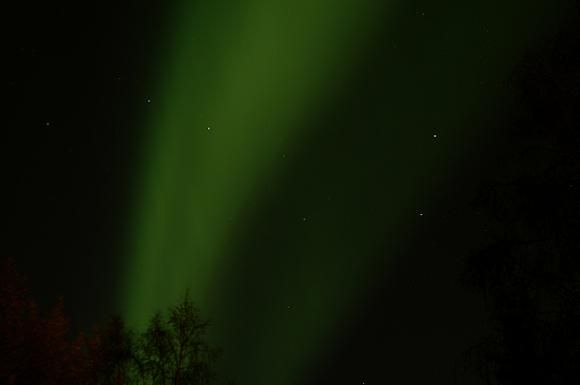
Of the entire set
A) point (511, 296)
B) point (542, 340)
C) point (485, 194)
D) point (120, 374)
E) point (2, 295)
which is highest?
point (2, 295)

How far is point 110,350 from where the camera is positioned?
1337 cm

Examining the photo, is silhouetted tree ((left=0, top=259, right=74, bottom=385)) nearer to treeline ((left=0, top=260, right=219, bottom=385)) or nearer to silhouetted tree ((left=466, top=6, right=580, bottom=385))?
treeline ((left=0, top=260, right=219, bottom=385))

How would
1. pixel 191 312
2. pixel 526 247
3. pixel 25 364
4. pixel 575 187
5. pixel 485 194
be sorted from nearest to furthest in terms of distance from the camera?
pixel 575 187 < pixel 526 247 < pixel 485 194 < pixel 25 364 < pixel 191 312

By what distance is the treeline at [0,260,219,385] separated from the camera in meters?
12.9

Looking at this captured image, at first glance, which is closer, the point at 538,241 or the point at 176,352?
the point at 538,241

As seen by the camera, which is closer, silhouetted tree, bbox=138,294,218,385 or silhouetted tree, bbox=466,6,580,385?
silhouetted tree, bbox=466,6,580,385

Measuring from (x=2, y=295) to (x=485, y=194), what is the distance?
33.6ft

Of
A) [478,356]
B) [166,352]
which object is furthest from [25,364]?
[478,356]

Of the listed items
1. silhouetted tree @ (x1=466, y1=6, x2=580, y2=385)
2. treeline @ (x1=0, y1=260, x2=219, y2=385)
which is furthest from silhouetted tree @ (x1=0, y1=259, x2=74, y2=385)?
silhouetted tree @ (x1=466, y1=6, x2=580, y2=385)

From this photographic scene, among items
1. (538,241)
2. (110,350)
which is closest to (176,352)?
(110,350)

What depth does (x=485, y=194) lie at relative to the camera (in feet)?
24.4

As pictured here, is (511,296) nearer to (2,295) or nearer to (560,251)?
(560,251)

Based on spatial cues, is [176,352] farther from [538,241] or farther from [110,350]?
[538,241]

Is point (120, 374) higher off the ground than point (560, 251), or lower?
higher
